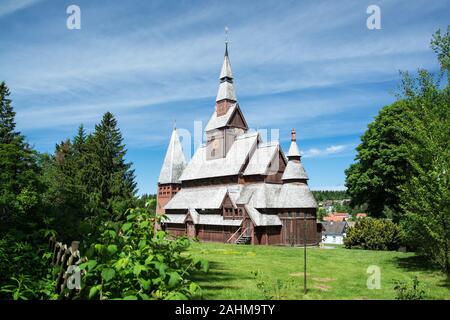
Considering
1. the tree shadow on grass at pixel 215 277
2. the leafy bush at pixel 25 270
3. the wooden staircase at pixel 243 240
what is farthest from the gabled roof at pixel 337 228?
the leafy bush at pixel 25 270

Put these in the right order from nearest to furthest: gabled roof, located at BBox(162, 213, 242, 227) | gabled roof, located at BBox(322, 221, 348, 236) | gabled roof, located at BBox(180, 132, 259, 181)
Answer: gabled roof, located at BBox(162, 213, 242, 227) → gabled roof, located at BBox(180, 132, 259, 181) → gabled roof, located at BBox(322, 221, 348, 236)

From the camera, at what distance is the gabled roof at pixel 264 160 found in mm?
41906

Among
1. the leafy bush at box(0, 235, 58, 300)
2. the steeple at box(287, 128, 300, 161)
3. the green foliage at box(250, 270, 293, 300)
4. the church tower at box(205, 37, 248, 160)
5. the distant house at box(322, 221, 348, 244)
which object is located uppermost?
the church tower at box(205, 37, 248, 160)

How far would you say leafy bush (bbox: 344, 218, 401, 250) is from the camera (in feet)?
111

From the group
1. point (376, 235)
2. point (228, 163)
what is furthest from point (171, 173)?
point (376, 235)

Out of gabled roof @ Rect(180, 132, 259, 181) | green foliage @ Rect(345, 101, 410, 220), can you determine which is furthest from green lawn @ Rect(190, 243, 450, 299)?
gabled roof @ Rect(180, 132, 259, 181)

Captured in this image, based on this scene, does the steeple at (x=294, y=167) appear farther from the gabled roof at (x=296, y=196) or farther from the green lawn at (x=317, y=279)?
the green lawn at (x=317, y=279)

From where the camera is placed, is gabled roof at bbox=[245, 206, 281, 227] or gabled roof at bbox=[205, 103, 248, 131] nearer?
gabled roof at bbox=[245, 206, 281, 227]

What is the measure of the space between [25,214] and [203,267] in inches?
375

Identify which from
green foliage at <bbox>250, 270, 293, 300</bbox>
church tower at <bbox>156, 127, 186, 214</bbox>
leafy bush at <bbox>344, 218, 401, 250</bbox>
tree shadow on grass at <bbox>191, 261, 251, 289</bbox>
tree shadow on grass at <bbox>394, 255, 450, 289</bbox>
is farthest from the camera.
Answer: church tower at <bbox>156, 127, 186, 214</bbox>

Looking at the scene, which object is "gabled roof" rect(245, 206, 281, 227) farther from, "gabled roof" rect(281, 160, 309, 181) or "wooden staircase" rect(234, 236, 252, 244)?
"gabled roof" rect(281, 160, 309, 181)

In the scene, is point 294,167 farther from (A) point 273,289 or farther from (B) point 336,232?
(B) point 336,232

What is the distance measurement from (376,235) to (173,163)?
35.6 metres
